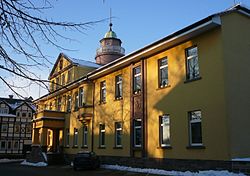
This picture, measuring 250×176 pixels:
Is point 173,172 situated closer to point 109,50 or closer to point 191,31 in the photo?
point 191,31

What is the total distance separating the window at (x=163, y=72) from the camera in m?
19.0

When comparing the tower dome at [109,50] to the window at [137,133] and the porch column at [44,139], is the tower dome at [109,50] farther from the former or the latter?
the window at [137,133]

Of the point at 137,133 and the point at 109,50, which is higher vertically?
the point at 109,50

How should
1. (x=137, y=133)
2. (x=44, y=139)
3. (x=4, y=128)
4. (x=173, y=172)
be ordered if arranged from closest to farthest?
(x=173, y=172)
(x=137, y=133)
(x=44, y=139)
(x=4, y=128)

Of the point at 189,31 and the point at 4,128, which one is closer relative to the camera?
the point at 189,31

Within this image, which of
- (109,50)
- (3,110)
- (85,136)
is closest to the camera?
(85,136)

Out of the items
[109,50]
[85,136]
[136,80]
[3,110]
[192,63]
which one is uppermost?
[109,50]

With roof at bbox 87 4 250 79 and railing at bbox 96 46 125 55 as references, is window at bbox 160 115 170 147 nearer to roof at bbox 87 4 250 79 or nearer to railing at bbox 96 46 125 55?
roof at bbox 87 4 250 79

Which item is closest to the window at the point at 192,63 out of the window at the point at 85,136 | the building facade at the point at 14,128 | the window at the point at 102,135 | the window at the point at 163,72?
the window at the point at 163,72

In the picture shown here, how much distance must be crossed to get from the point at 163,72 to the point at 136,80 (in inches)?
115

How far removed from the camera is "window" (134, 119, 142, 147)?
20.5 metres

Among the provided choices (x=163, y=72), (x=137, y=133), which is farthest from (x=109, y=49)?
(x=163, y=72)

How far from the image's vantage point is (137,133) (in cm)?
2089

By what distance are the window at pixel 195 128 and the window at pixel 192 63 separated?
2.03 m
